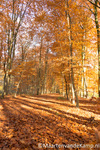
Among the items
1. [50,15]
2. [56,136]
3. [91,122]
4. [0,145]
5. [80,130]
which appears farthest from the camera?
[50,15]

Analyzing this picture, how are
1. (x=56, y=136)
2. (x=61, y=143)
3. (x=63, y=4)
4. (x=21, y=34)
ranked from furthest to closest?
1. (x=21, y=34)
2. (x=63, y=4)
3. (x=56, y=136)
4. (x=61, y=143)

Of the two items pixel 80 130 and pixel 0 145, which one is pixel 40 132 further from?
pixel 80 130

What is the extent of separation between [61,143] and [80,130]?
1.31 meters

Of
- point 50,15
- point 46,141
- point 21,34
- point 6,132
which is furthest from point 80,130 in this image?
point 21,34

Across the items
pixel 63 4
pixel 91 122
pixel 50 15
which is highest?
pixel 50 15

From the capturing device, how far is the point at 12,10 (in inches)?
498

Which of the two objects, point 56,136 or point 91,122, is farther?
point 91,122

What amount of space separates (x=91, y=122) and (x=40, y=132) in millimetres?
2790

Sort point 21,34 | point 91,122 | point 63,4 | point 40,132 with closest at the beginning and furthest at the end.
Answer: point 40,132, point 91,122, point 63,4, point 21,34

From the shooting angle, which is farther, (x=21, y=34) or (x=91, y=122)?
(x=21, y=34)

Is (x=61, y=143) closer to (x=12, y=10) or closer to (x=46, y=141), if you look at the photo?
(x=46, y=141)

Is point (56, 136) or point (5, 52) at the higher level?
point (5, 52)

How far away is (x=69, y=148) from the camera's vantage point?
265 centimetres

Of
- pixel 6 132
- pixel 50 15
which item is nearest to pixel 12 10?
pixel 50 15
